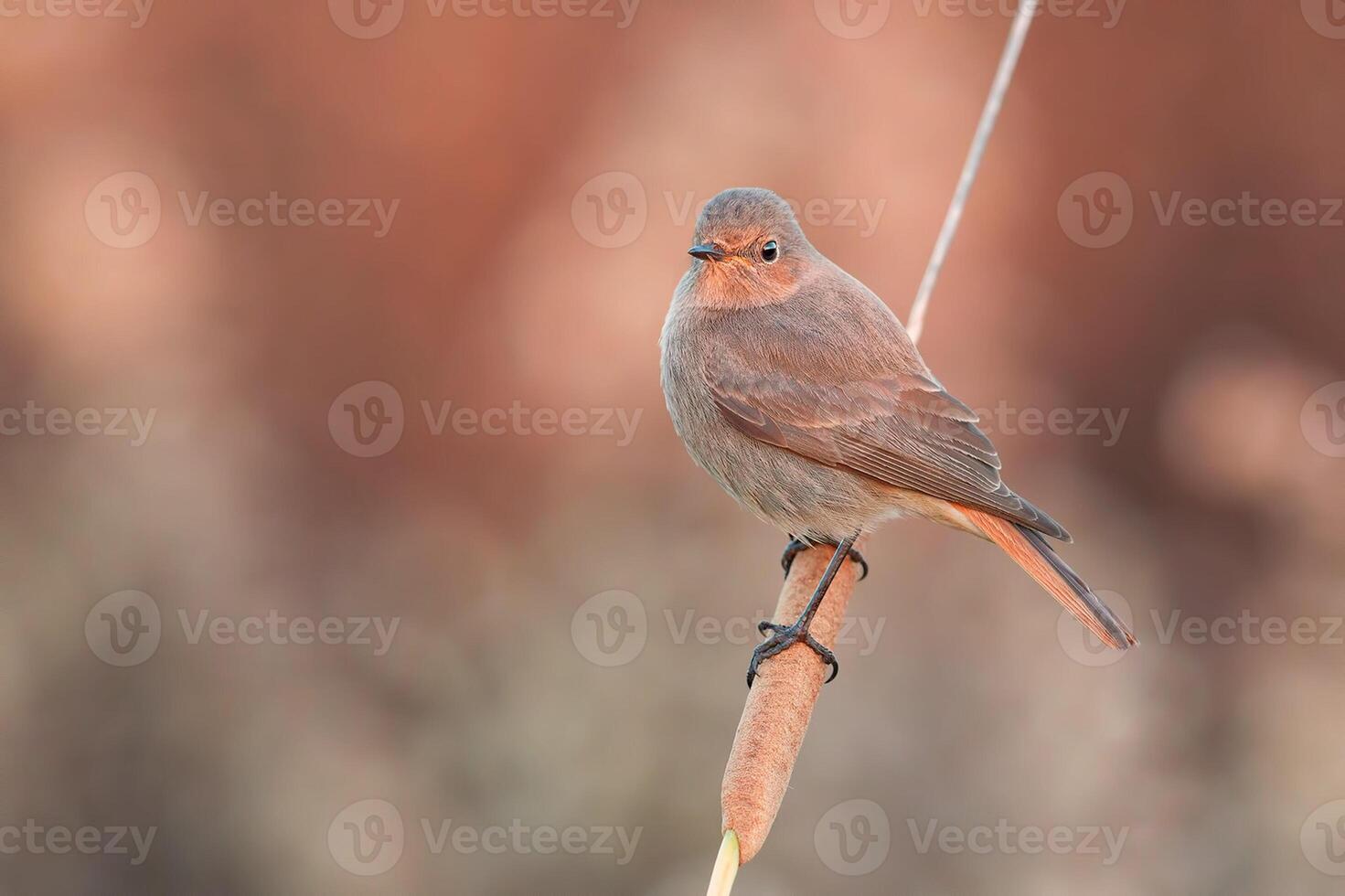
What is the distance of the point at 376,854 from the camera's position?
7082 mm

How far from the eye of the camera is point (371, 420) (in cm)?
806

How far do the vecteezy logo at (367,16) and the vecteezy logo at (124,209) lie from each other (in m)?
1.50

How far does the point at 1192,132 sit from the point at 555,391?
4.42 metres

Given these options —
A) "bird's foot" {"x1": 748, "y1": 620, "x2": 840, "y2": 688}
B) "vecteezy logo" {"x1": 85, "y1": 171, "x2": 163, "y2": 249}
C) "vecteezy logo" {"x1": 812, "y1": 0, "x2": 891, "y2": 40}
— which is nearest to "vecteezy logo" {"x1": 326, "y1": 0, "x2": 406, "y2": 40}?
"vecteezy logo" {"x1": 85, "y1": 171, "x2": 163, "y2": 249}

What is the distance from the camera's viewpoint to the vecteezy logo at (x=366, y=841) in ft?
23.2

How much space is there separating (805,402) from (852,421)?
0.16m

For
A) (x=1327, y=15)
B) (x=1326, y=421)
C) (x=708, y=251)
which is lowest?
(x=708, y=251)

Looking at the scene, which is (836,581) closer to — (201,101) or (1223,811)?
(1223,811)
